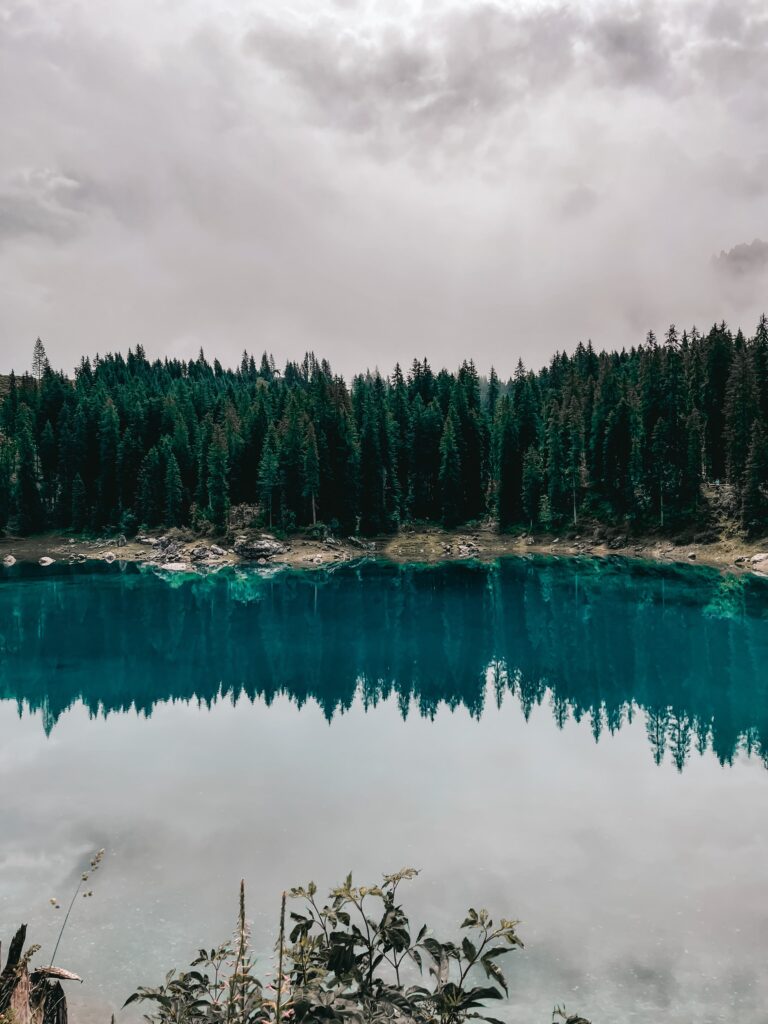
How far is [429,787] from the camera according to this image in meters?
27.8

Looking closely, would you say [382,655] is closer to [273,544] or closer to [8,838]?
[8,838]

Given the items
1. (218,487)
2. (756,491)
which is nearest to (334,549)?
(218,487)

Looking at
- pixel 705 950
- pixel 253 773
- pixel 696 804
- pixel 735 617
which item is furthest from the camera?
pixel 735 617

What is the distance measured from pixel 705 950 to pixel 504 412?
4075 inches

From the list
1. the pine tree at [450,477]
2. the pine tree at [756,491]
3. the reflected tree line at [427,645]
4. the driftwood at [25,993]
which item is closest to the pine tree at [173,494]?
the reflected tree line at [427,645]

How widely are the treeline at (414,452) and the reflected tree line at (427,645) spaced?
21068 mm

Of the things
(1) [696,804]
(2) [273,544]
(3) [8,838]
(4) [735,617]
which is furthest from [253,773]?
(2) [273,544]

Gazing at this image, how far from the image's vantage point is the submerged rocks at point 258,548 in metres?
106

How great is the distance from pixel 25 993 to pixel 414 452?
118 meters

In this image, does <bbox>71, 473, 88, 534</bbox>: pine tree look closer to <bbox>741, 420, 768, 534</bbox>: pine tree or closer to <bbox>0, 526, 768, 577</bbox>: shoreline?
<bbox>0, 526, 768, 577</bbox>: shoreline

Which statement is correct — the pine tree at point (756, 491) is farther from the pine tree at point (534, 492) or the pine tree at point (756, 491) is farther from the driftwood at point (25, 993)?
the driftwood at point (25, 993)

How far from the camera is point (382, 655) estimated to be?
171 feet

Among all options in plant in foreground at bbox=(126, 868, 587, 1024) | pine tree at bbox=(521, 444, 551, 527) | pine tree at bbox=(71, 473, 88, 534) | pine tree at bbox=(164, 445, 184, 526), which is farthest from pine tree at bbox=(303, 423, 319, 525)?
plant in foreground at bbox=(126, 868, 587, 1024)

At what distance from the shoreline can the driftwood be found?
301 ft
